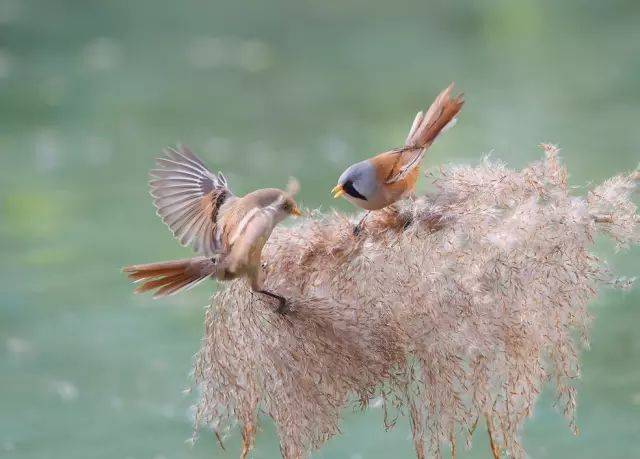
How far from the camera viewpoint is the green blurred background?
4.20 meters

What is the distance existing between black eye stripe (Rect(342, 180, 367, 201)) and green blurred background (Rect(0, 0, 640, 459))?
1.46 m

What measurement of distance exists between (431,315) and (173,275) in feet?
1.47

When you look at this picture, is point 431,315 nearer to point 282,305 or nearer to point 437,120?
point 282,305

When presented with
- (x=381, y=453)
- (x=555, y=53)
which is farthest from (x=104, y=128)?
(x=381, y=453)

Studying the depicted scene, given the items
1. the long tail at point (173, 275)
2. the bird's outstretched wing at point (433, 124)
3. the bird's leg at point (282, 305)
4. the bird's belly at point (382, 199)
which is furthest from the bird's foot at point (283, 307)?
the bird's outstretched wing at point (433, 124)

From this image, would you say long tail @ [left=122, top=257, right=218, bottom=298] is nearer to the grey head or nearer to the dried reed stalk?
the dried reed stalk

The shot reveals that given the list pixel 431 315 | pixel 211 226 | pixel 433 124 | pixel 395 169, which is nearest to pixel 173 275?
pixel 211 226

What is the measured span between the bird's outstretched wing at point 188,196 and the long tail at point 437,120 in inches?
16.5

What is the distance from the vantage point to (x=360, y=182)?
2.54m

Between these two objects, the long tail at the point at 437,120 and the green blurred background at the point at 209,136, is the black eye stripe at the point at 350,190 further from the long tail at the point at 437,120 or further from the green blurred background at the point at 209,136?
the green blurred background at the point at 209,136

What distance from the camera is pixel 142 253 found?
5.48 meters

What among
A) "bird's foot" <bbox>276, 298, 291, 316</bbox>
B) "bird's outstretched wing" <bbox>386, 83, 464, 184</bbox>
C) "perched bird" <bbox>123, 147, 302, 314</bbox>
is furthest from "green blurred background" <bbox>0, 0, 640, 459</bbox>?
"bird's foot" <bbox>276, 298, 291, 316</bbox>

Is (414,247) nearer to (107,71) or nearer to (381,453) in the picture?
(381,453)

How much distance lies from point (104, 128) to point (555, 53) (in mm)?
2847
